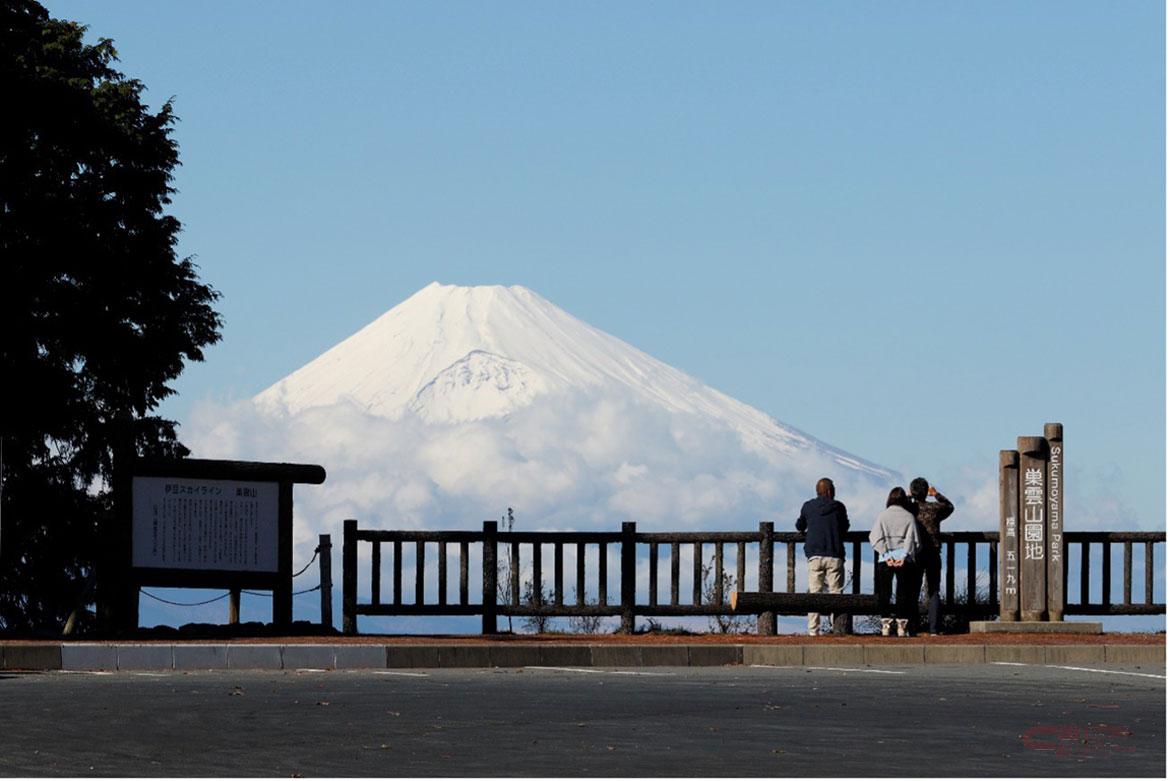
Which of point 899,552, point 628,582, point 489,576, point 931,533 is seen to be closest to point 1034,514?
point 931,533

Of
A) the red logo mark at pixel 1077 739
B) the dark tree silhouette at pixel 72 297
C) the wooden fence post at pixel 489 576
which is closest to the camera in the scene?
the red logo mark at pixel 1077 739

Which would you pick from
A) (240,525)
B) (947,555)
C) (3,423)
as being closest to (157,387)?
(3,423)

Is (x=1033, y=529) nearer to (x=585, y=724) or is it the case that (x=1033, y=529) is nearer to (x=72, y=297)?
(x=585, y=724)

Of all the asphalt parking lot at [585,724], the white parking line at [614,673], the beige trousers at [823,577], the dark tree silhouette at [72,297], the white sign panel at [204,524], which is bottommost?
the white parking line at [614,673]

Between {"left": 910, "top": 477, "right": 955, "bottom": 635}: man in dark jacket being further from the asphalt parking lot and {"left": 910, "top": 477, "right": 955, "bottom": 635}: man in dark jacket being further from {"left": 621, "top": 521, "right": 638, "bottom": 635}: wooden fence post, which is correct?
the asphalt parking lot

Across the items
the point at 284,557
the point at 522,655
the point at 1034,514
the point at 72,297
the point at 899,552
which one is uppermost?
the point at 72,297

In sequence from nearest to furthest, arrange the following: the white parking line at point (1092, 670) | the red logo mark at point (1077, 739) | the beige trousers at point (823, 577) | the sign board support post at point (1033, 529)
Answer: the red logo mark at point (1077, 739) < the white parking line at point (1092, 670) < the sign board support post at point (1033, 529) < the beige trousers at point (823, 577)

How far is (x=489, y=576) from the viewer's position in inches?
1096

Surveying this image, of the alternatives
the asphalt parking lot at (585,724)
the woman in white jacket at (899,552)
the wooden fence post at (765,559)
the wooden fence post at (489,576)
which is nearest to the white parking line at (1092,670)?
the asphalt parking lot at (585,724)

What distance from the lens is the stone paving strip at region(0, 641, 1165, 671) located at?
22.0m

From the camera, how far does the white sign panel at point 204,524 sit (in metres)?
26.2

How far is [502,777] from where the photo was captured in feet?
35.4

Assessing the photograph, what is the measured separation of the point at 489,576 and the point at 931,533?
5.47 metres

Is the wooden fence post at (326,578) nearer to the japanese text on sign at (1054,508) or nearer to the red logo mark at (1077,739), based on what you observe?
the japanese text on sign at (1054,508)
